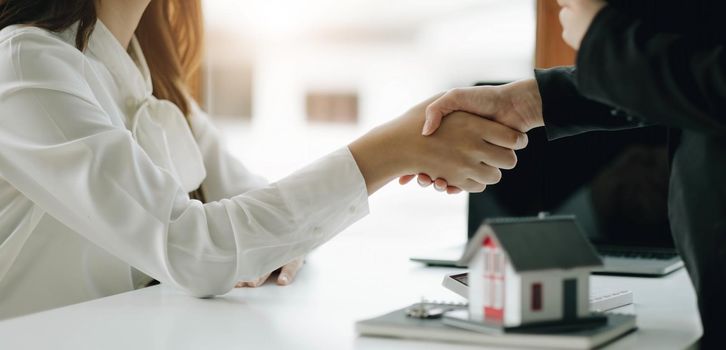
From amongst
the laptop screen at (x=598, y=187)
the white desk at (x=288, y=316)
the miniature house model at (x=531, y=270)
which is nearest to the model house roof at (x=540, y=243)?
the miniature house model at (x=531, y=270)

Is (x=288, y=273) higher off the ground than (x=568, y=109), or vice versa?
(x=568, y=109)

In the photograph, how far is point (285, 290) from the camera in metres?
1.29

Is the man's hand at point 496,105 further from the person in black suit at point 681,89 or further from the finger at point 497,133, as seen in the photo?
the person in black suit at point 681,89

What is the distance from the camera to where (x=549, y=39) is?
7.15 feet

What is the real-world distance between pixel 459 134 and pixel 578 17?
0.37 m

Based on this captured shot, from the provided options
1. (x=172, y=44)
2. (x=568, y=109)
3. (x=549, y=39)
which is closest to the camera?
(x=568, y=109)

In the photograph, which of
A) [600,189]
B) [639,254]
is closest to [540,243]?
[639,254]

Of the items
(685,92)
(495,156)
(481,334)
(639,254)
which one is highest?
(685,92)

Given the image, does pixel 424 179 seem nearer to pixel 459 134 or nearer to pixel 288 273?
pixel 459 134

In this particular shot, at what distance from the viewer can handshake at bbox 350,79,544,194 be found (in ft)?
4.10

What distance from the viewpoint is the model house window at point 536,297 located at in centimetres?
86

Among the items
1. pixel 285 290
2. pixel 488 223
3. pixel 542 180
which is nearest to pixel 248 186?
pixel 285 290

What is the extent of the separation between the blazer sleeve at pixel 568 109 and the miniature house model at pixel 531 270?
314mm

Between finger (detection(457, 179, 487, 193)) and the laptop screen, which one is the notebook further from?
the laptop screen
